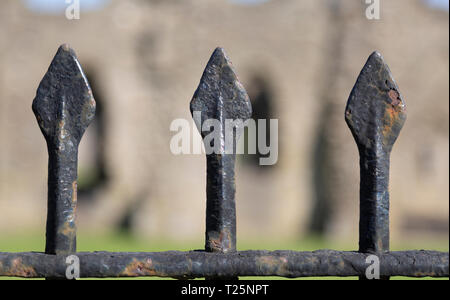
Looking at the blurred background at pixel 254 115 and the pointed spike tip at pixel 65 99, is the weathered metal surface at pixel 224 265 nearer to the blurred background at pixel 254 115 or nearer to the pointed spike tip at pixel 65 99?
the pointed spike tip at pixel 65 99

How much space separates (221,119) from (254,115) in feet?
28.4

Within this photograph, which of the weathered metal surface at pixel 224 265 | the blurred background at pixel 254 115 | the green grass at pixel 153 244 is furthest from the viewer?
the blurred background at pixel 254 115

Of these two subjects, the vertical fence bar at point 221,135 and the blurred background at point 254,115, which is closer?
the vertical fence bar at point 221,135

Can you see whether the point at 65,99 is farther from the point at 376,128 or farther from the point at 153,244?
the point at 153,244

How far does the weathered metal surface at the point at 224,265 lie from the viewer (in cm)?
187

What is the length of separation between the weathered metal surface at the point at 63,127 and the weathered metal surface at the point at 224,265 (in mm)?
74

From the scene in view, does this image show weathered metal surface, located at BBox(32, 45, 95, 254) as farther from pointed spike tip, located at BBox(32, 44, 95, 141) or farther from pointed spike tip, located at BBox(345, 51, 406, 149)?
pointed spike tip, located at BBox(345, 51, 406, 149)

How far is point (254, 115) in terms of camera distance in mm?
10555

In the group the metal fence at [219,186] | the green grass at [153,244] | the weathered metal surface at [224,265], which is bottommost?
the green grass at [153,244]

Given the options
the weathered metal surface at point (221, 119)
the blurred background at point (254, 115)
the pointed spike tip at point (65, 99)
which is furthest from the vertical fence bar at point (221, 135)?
the blurred background at point (254, 115)

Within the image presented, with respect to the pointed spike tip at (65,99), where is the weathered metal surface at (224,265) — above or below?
below

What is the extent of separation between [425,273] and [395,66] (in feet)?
26.3

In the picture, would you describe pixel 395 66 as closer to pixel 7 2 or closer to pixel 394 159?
pixel 394 159

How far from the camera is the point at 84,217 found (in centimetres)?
1055
